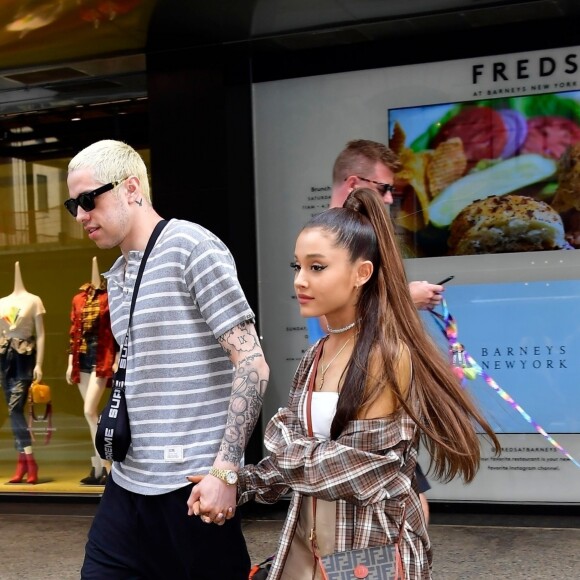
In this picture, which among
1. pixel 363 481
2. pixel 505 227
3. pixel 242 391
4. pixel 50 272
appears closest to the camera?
pixel 363 481

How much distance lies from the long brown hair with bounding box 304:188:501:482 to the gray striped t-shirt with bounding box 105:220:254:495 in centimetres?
41

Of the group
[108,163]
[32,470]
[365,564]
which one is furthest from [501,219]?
[32,470]

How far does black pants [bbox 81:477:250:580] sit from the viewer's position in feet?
8.75

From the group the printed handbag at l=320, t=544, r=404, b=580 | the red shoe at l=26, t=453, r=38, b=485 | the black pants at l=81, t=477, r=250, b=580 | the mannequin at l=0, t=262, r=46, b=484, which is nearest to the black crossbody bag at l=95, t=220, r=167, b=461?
the black pants at l=81, t=477, r=250, b=580

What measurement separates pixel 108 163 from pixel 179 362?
2.16 ft

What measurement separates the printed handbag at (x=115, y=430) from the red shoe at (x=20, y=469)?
527 centimetres

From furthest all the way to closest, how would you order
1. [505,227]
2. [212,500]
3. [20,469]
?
[20,469]
[505,227]
[212,500]

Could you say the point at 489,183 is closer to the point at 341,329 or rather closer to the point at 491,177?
the point at 491,177

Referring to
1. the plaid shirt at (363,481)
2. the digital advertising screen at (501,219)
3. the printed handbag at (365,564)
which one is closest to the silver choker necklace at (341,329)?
the plaid shirt at (363,481)

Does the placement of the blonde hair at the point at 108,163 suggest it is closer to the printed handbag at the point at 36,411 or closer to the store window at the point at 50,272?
the store window at the point at 50,272

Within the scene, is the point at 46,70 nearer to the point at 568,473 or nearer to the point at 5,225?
the point at 5,225

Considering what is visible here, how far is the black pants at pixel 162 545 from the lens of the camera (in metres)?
2.67

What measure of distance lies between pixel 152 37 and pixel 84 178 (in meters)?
3.44

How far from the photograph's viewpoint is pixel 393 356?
2271 millimetres
